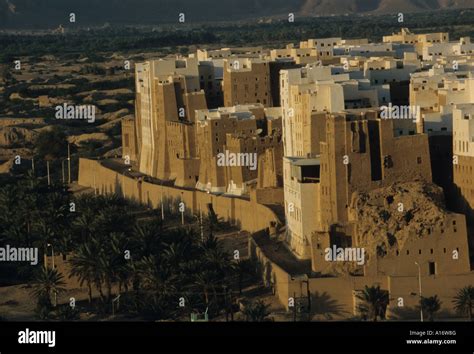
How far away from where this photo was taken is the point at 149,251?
3488 centimetres

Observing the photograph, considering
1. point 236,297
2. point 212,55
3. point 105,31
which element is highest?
point 105,31

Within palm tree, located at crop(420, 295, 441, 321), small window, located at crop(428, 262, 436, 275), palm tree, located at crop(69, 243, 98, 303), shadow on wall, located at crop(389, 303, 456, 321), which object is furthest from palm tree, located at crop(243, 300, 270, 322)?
palm tree, located at crop(69, 243, 98, 303)

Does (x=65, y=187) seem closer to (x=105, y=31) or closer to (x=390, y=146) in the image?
(x=390, y=146)

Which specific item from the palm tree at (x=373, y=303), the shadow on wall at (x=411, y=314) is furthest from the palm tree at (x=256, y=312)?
the shadow on wall at (x=411, y=314)

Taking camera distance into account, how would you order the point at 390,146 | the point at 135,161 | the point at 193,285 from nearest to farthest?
the point at 193,285
the point at 390,146
the point at 135,161

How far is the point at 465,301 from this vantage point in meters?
29.0

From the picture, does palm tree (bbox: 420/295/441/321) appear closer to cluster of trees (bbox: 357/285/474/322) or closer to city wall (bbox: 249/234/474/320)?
cluster of trees (bbox: 357/285/474/322)

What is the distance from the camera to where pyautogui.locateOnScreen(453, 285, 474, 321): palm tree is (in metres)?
28.9

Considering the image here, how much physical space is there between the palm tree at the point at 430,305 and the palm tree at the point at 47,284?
8.24 meters

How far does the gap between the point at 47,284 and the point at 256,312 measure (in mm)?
6844

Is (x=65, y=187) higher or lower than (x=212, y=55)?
lower
